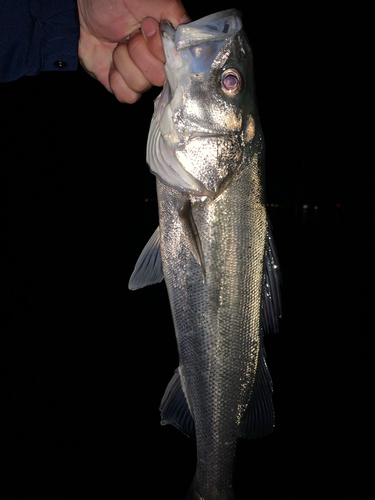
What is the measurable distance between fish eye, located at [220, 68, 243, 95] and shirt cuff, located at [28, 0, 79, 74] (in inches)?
48.1

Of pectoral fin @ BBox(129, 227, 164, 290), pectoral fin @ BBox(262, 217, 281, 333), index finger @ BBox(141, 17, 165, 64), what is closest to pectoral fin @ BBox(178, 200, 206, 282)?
pectoral fin @ BBox(129, 227, 164, 290)

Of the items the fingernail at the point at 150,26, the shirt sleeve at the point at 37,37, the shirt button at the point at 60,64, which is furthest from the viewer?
the shirt button at the point at 60,64

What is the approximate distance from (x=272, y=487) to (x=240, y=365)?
3421 mm

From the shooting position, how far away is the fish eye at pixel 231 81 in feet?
4.75

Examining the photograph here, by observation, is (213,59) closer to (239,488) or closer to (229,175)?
(229,175)

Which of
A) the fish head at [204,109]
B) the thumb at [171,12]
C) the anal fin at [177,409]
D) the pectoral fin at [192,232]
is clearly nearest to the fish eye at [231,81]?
the fish head at [204,109]

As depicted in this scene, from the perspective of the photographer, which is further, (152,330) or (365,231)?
(365,231)

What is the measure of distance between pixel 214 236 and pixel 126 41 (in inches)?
53.9

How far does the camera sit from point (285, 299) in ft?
28.6

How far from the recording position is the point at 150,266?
5.16 feet

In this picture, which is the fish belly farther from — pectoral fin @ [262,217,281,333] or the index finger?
the index finger

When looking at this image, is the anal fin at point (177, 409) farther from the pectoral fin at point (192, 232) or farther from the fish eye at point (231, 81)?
the fish eye at point (231, 81)

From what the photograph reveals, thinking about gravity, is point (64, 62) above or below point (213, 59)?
above

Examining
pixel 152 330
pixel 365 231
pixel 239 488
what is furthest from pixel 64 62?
pixel 365 231
